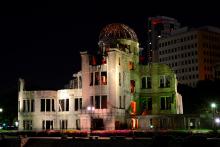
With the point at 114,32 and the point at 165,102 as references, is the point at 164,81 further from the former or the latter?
the point at 114,32

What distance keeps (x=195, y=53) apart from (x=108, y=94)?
362ft

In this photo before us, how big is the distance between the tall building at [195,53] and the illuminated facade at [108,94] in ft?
317

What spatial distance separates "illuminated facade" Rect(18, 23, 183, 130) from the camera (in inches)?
2872

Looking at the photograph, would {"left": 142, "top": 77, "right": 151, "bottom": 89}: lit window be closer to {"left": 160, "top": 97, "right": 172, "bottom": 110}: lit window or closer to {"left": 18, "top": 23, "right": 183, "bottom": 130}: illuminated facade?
{"left": 18, "top": 23, "right": 183, "bottom": 130}: illuminated facade

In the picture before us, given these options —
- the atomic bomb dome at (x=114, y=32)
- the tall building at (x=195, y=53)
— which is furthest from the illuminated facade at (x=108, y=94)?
the tall building at (x=195, y=53)

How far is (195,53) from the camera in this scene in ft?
580

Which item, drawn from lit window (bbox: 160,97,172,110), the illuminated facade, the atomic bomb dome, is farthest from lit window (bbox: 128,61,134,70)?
lit window (bbox: 160,97,172,110)

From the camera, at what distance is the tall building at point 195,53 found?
17525cm

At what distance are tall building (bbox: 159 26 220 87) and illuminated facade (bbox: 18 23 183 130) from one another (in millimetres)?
→ 96616

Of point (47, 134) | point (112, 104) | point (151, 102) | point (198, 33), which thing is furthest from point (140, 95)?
point (198, 33)

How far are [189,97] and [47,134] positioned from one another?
172 feet

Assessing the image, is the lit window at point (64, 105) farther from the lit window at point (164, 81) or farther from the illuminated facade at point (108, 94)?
the lit window at point (164, 81)

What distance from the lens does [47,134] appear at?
63906mm

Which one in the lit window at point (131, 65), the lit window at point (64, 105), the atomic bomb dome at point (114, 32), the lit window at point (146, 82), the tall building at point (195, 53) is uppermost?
the tall building at point (195, 53)
